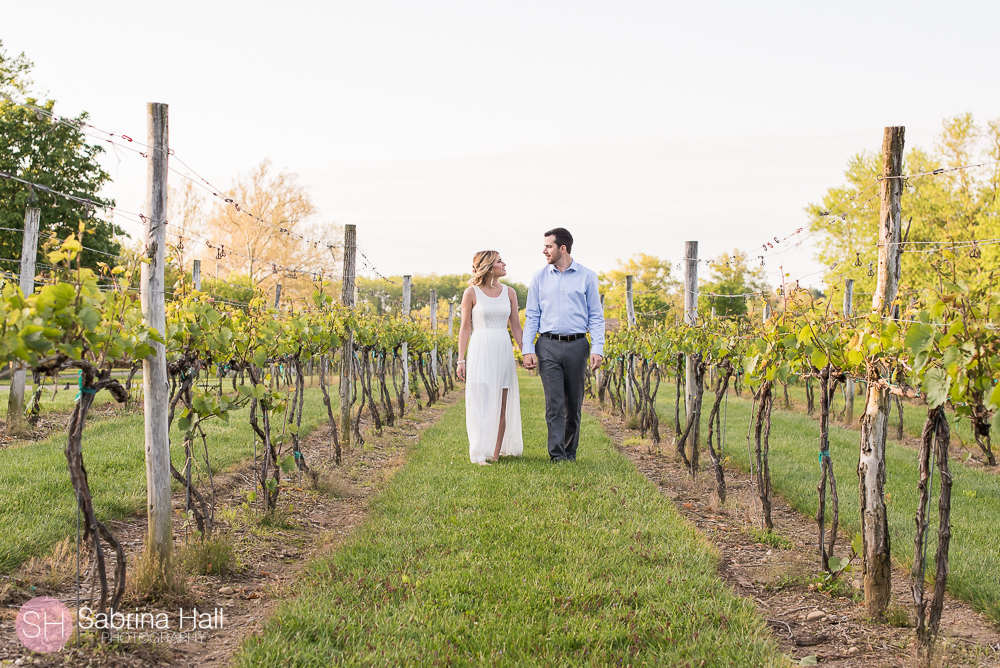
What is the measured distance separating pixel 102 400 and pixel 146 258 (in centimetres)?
952

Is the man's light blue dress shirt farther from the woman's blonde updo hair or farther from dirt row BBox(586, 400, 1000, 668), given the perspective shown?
dirt row BBox(586, 400, 1000, 668)

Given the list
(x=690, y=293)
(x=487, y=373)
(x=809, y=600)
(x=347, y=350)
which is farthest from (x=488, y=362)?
(x=809, y=600)

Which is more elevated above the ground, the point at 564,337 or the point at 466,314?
the point at 466,314

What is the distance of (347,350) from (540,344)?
9.03 ft

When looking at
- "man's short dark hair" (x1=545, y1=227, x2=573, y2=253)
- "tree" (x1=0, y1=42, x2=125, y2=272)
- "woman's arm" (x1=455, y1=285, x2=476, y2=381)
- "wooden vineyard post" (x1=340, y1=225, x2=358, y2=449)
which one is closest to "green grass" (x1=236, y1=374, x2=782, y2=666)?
"woman's arm" (x1=455, y1=285, x2=476, y2=381)

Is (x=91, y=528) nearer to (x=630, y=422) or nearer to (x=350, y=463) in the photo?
(x=350, y=463)

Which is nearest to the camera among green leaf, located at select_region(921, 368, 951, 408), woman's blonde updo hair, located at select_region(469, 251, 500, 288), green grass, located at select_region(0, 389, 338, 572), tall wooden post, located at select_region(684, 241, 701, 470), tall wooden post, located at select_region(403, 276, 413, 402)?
green leaf, located at select_region(921, 368, 951, 408)

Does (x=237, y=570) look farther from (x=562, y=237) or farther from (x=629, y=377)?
(x=629, y=377)

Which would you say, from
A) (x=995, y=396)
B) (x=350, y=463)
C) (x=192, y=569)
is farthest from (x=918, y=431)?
(x=192, y=569)

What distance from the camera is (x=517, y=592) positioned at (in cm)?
315

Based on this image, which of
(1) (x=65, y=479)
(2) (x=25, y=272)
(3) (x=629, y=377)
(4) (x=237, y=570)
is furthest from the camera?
(3) (x=629, y=377)

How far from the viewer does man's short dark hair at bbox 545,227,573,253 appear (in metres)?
6.10

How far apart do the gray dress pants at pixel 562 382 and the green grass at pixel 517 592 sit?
1.11m

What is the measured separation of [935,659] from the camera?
2549 mm
